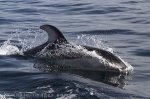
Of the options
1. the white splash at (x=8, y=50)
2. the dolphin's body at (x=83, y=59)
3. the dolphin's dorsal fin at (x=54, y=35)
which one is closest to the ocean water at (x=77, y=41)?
the white splash at (x=8, y=50)

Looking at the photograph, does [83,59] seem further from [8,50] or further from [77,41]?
[77,41]

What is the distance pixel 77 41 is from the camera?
52.8 ft

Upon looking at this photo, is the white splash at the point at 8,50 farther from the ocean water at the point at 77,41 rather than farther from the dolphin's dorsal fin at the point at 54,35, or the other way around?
the dolphin's dorsal fin at the point at 54,35

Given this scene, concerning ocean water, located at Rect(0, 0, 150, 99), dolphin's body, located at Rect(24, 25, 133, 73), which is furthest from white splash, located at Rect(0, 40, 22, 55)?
dolphin's body, located at Rect(24, 25, 133, 73)

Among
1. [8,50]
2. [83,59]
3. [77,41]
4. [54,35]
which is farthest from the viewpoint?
[77,41]

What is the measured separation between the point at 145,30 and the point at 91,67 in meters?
6.12

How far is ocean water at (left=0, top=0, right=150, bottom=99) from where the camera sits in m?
10.2

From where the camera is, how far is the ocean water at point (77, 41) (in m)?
10.2

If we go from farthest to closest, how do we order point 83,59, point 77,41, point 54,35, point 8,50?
point 77,41, point 8,50, point 83,59, point 54,35

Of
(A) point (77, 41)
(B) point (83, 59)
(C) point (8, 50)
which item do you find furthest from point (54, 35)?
(A) point (77, 41)

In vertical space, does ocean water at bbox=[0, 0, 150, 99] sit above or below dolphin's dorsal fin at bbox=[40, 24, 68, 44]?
below

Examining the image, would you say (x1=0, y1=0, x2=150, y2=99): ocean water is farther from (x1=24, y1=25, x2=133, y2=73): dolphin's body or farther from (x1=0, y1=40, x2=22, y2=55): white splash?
(x1=24, y1=25, x2=133, y2=73): dolphin's body

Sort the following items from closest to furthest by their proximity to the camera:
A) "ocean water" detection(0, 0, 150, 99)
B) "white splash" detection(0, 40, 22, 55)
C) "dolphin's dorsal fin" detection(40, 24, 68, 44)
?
"ocean water" detection(0, 0, 150, 99) < "dolphin's dorsal fin" detection(40, 24, 68, 44) < "white splash" detection(0, 40, 22, 55)

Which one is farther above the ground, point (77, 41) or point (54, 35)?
point (54, 35)
